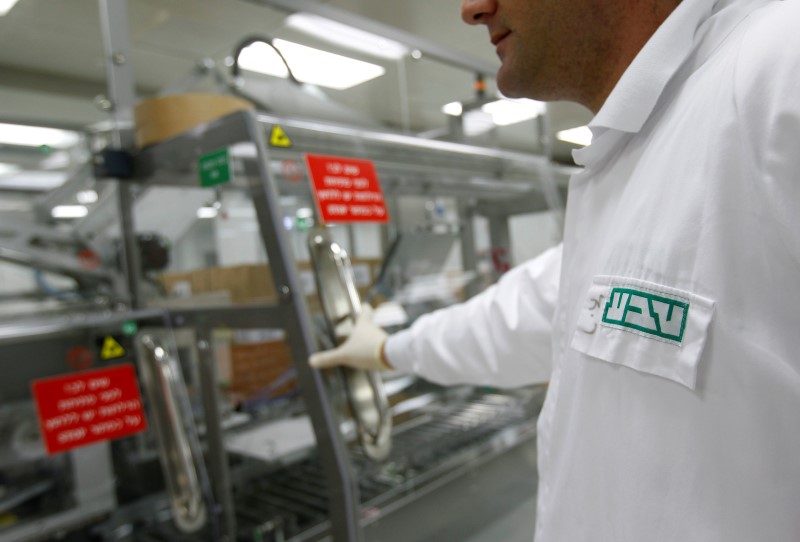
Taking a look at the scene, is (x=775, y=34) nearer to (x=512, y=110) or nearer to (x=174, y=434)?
(x=174, y=434)

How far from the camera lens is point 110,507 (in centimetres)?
173

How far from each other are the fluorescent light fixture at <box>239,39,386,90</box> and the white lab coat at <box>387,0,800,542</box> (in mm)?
1373

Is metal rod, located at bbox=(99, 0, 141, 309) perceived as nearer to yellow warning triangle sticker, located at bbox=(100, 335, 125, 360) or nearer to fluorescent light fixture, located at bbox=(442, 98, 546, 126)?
yellow warning triangle sticker, located at bbox=(100, 335, 125, 360)

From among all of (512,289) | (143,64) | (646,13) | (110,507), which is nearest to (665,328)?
(646,13)

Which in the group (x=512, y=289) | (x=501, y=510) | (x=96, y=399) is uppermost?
(x=512, y=289)

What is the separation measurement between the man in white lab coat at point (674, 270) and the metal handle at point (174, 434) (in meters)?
1.04

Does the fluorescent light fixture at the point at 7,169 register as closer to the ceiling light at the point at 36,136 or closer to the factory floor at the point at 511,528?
the ceiling light at the point at 36,136

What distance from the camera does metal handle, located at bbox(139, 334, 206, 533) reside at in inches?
59.1

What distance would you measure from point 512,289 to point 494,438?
97cm

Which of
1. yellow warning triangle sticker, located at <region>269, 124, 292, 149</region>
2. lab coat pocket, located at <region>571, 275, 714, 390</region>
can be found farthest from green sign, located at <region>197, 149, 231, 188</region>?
lab coat pocket, located at <region>571, 275, 714, 390</region>

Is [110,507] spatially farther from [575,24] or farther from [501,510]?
[575,24]

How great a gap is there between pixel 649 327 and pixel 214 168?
1178 mm

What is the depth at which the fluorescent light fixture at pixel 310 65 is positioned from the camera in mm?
1833

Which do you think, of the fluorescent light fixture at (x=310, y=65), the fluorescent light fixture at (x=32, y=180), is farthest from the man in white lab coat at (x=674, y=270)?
the fluorescent light fixture at (x=32, y=180)
